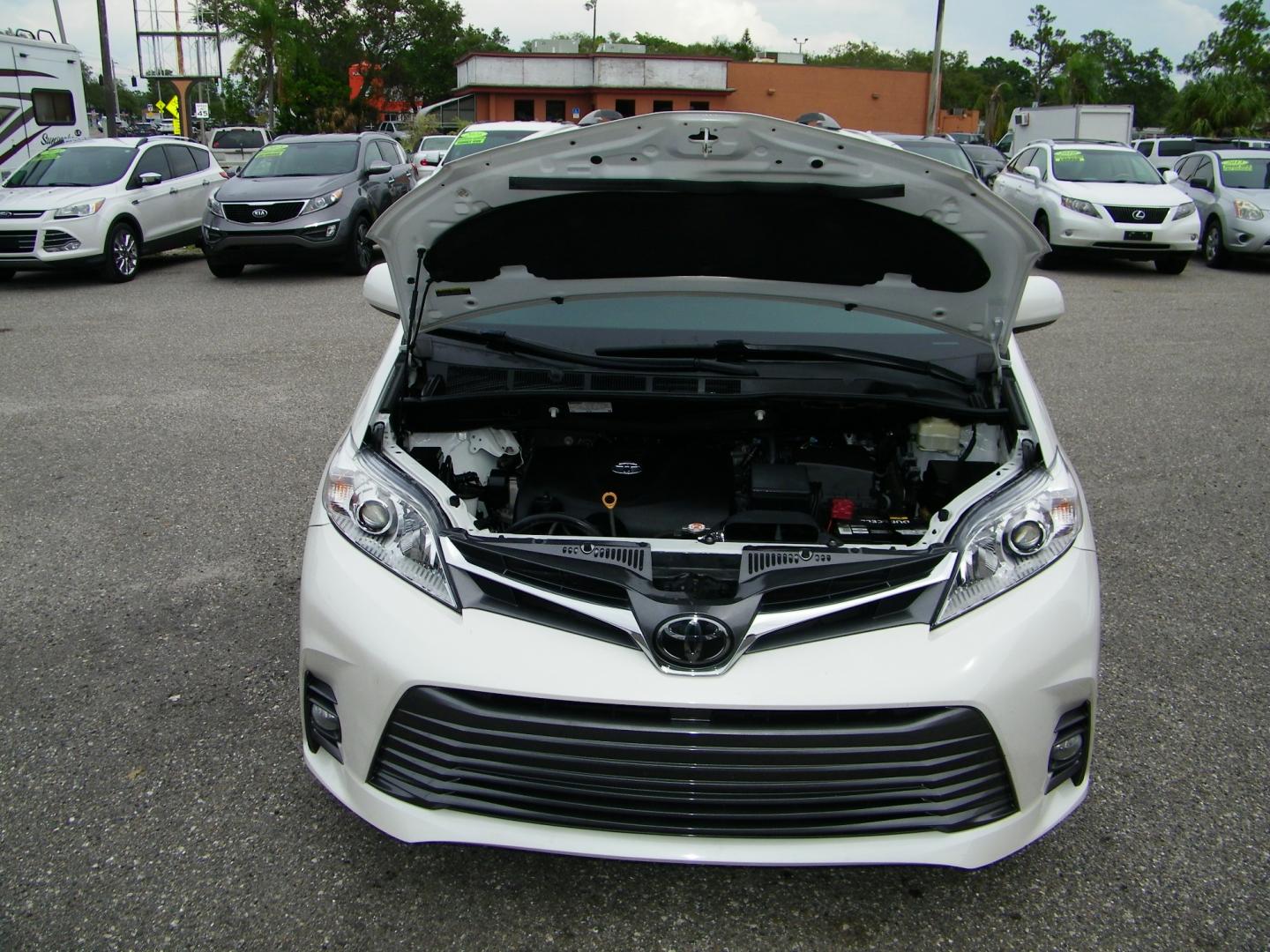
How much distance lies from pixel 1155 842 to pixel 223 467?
480 cm

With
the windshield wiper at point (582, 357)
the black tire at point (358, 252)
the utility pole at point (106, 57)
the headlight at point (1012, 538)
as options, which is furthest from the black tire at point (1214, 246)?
the utility pole at point (106, 57)

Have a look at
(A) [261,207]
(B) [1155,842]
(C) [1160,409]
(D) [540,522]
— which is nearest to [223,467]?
(D) [540,522]

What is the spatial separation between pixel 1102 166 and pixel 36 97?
16786mm

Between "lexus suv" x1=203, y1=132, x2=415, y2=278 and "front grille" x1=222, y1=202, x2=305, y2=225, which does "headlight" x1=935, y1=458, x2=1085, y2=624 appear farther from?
"front grille" x1=222, y1=202, x2=305, y2=225

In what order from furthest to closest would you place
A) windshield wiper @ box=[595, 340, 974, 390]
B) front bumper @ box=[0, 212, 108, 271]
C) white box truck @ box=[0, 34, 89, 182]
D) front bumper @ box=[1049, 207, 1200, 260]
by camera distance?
white box truck @ box=[0, 34, 89, 182] → front bumper @ box=[1049, 207, 1200, 260] → front bumper @ box=[0, 212, 108, 271] → windshield wiper @ box=[595, 340, 974, 390]

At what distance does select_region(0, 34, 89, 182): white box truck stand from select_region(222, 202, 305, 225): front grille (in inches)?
253

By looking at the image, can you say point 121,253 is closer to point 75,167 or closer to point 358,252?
point 75,167

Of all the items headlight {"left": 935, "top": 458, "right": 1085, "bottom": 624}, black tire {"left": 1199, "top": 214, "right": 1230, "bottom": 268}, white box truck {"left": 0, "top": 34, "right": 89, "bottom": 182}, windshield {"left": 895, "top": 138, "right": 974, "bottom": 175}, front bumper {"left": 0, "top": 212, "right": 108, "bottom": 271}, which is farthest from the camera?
white box truck {"left": 0, "top": 34, "right": 89, "bottom": 182}

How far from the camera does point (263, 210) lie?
39.7 feet

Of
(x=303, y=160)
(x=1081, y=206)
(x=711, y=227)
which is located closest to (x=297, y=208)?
(x=303, y=160)

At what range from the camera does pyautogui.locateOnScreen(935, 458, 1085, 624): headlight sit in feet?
7.66

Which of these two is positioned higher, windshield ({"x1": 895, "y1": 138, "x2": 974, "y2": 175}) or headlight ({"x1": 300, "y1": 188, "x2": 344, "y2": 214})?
windshield ({"x1": 895, "y1": 138, "x2": 974, "y2": 175})

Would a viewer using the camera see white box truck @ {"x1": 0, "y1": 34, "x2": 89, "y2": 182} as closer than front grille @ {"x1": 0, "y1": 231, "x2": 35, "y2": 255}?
No

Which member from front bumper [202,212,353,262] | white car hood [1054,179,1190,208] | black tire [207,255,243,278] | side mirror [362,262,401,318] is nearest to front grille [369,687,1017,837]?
side mirror [362,262,401,318]
